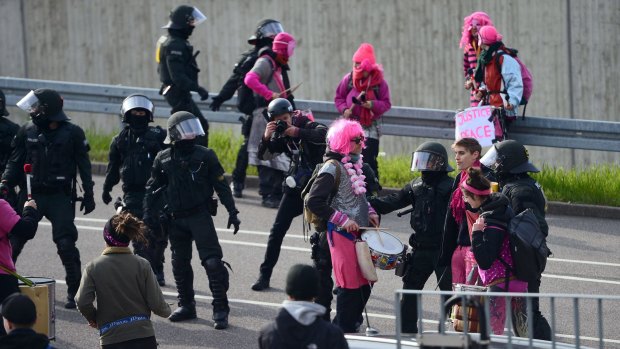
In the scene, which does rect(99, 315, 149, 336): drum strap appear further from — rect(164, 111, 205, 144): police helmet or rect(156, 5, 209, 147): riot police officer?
rect(156, 5, 209, 147): riot police officer

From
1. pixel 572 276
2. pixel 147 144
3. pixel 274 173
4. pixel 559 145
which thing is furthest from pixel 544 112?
pixel 147 144

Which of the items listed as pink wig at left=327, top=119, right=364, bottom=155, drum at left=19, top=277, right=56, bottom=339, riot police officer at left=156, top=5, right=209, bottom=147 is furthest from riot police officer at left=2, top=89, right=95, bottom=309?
riot police officer at left=156, top=5, right=209, bottom=147

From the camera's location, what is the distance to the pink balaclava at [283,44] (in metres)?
15.8

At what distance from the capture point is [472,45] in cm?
1592

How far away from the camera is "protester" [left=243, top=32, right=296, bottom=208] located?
623 inches

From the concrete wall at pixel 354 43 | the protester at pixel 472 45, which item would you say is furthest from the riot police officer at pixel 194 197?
the concrete wall at pixel 354 43

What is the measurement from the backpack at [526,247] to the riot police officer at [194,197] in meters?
2.74

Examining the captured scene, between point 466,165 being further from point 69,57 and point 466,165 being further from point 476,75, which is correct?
point 69,57

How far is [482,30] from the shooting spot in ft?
50.5

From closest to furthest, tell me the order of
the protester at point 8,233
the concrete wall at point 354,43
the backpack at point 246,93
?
the protester at point 8,233, the backpack at point 246,93, the concrete wall at point 354,43

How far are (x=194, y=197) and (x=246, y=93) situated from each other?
14.2 ft

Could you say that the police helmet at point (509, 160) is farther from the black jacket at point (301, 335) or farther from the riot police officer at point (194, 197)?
the black jacket at point (301, 335)

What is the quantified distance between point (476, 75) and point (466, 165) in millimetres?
4468

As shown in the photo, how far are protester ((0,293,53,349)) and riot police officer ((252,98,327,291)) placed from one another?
469 cm
